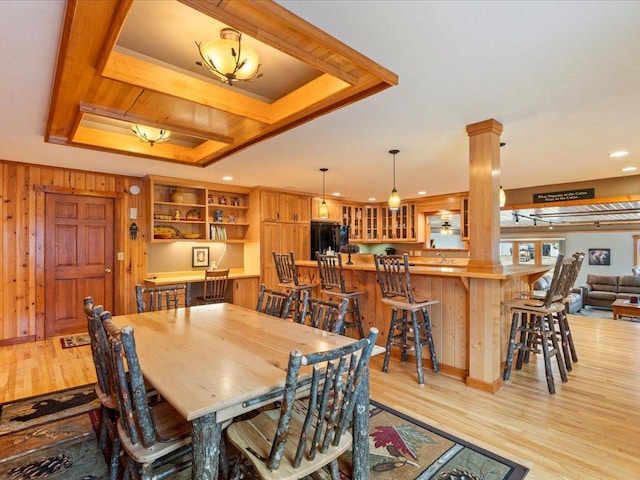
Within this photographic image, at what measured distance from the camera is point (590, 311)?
27.4ft

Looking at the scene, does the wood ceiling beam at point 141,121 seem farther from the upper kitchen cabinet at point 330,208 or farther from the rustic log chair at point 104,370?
the upper kitchen cabinet at point 330,208

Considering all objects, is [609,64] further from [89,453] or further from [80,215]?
[80,215]

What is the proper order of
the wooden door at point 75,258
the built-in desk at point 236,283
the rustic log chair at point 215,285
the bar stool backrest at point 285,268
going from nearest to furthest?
the bar stool backrest at point 285,268 → the wooden door at point 75,258 → the rustic log chair at point 215,285 → the built-in desk at point 236,283

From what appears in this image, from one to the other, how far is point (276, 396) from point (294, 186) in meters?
4.75

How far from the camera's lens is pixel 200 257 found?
222 inches

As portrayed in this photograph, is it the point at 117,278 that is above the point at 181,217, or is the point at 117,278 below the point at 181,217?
below

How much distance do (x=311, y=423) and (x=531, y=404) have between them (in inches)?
88.2

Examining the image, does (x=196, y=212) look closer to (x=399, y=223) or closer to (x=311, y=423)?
(x=399, y=223)

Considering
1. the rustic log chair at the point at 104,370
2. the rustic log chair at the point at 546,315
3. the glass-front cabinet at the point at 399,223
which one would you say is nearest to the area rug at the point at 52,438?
the rustic log chair at the point at 104,370

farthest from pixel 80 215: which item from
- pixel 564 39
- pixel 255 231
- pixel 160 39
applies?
pixel 564 39

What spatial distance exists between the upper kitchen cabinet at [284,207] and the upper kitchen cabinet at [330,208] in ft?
0.45

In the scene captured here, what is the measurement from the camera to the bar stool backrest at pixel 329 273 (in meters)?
3.79

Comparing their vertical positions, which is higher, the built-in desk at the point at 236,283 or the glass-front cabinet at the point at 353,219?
the glass-front cabinet at the point at 353,219

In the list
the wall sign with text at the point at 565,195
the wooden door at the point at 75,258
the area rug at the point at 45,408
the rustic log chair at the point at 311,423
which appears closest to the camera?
the rustic log chair at the point at 311,423
